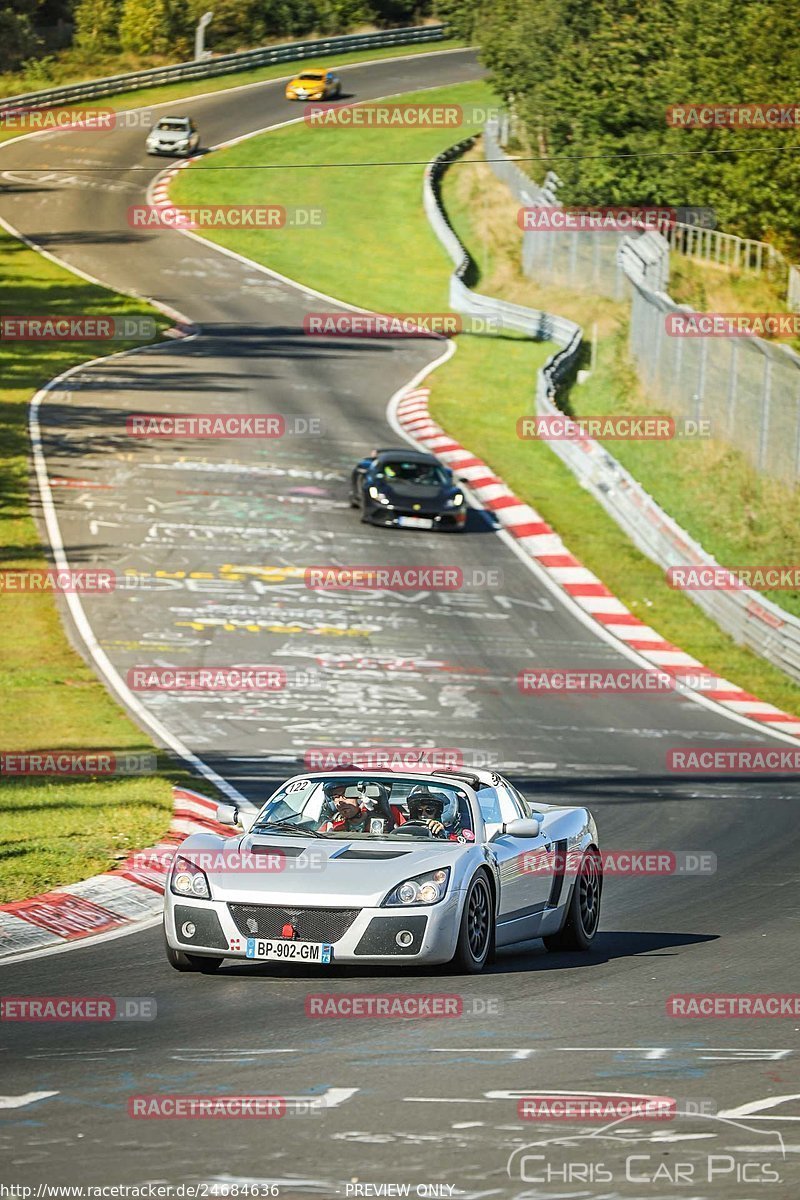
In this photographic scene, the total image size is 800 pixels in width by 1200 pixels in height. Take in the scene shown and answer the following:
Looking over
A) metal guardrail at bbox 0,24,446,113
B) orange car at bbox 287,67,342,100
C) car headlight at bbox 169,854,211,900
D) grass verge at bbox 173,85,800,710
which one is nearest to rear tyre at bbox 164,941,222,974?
car headlight at bbox 169,854,211,900

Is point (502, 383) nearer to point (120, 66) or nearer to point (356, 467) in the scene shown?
point (356, 467)

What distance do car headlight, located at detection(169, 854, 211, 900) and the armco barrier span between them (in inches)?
633

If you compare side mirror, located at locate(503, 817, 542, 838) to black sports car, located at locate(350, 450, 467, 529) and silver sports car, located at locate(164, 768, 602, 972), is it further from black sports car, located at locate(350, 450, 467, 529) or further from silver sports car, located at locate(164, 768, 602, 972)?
black sports car, located at locate(350, 450, 467, 529)

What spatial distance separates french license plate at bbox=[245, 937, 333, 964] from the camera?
10.4 m

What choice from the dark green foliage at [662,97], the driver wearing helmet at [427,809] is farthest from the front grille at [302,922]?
the dark green foliage at [662,97]

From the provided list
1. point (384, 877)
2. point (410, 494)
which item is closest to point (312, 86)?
point (410, 494)

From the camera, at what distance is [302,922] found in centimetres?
1043

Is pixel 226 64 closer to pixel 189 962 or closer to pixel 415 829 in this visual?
pixel 415 829

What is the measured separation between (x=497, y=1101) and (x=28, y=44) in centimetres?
8827

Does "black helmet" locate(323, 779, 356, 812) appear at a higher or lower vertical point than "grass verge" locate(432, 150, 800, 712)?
higher

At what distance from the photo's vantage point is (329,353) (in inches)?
2000

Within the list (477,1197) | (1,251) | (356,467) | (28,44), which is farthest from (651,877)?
(28,44)

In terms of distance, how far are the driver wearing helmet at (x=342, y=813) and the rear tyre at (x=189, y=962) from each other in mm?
1099

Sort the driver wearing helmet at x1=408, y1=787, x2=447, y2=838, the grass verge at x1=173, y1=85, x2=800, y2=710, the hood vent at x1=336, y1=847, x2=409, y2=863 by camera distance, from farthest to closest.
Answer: the grass verge at x1=173, y1=85, x2=800, y2=710, the driver wearing helmet at x1=408, y1=787, x2=447, y2=838, the hood vent at x1=336, y1=847, x2=409, y2=863
